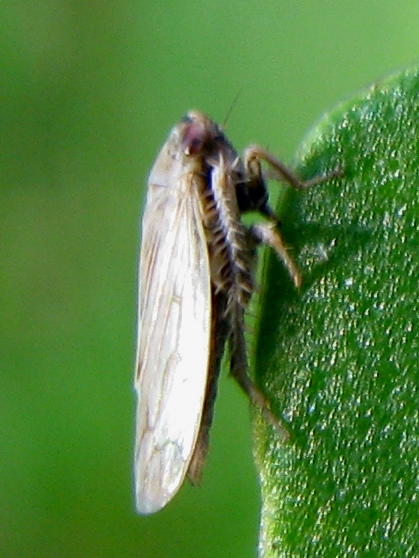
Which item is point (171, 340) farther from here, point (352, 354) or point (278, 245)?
point (352, 354)

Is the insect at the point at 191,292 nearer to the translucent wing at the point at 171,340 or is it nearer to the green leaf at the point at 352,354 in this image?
the translucent wing at the point at 171,340

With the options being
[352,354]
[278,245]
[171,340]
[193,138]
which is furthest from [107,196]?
[352,354]

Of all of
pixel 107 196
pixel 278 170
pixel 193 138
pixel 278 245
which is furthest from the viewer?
pixel 107 196

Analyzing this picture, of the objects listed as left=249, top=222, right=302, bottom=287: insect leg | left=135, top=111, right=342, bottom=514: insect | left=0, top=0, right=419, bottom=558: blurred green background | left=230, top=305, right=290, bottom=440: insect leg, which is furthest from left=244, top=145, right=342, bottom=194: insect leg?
left=0, top=0, right=419, bottom=558: blurred green background

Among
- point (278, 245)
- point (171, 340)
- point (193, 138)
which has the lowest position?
point (171, 340)

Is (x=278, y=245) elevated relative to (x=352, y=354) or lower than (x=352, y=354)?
elevated

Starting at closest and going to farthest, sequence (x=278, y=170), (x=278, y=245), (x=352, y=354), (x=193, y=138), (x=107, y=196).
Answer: (x=352, y=354)
(x=278, y=245)
(x=278, y=170)
(x=193, y=138)
(x=107, y=196)

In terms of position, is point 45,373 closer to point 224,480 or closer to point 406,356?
point 224,480

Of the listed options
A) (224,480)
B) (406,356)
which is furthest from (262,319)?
(224,480)
